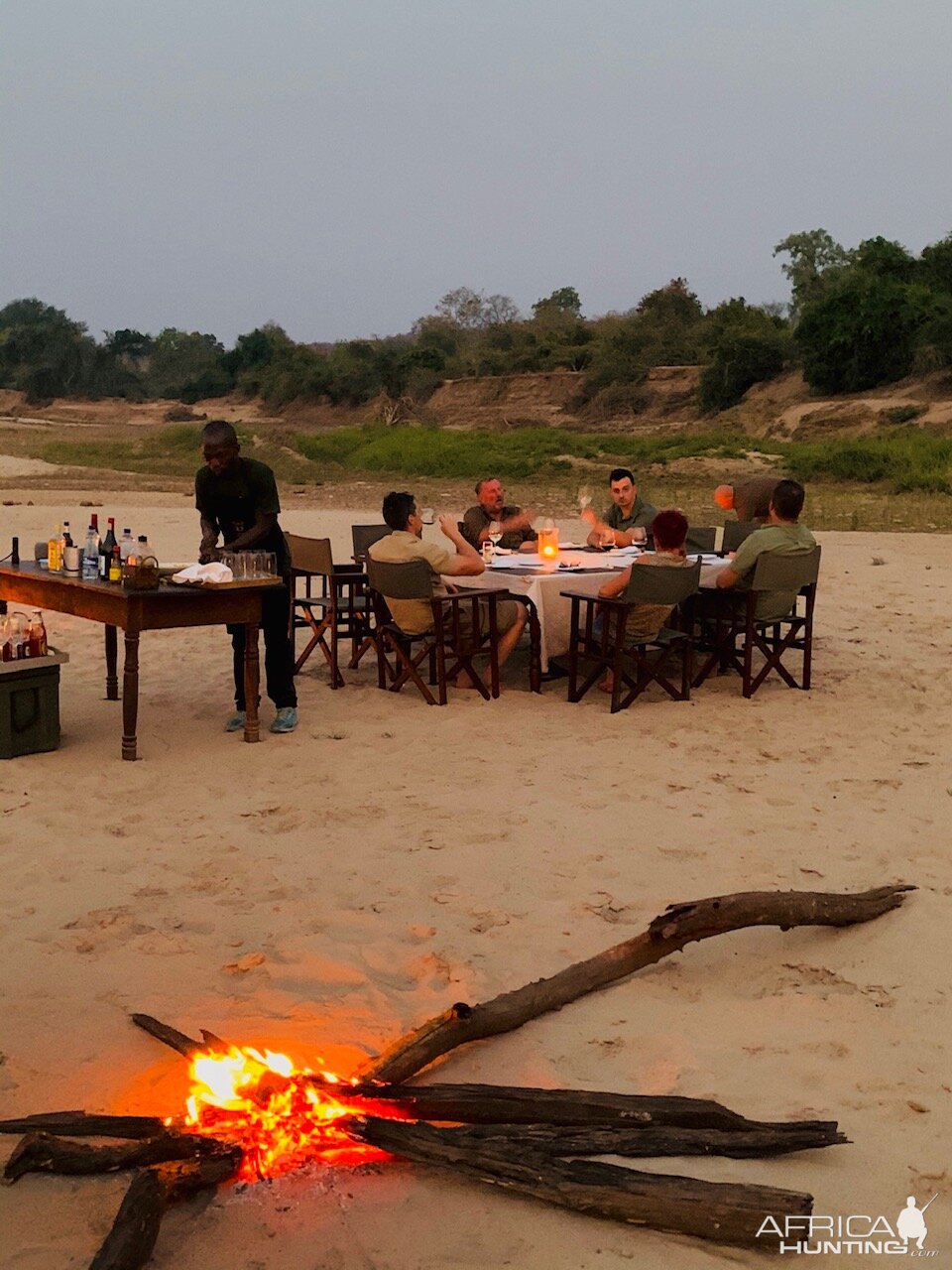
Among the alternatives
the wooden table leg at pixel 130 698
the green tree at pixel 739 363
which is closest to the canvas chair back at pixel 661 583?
the wooden table leg at pixel 130 698

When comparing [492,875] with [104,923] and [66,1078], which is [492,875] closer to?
[104,923]

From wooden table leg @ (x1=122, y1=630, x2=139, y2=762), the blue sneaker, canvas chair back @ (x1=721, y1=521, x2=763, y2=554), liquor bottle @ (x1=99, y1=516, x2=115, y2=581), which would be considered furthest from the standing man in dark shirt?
canvas chair back @ (x1=721, y1=521, x2=763, y2=554)

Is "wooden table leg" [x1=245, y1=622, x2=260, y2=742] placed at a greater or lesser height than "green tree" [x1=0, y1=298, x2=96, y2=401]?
lesser

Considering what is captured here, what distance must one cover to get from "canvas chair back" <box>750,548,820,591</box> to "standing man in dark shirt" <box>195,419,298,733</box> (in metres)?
2.60

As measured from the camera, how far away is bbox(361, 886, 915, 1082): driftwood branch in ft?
10.6

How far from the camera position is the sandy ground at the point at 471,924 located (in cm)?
280

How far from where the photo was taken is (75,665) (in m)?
8.49

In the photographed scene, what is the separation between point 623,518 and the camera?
905 cm

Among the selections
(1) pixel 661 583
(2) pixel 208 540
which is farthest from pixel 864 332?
(2) pixel 208 540

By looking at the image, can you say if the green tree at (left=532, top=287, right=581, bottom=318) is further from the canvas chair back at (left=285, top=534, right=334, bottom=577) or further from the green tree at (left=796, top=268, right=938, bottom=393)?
the canvas chair back at (left=285, top=534, right=334, bottom=577)

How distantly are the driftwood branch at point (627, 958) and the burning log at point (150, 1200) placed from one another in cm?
46

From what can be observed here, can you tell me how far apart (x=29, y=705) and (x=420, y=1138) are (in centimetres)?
404

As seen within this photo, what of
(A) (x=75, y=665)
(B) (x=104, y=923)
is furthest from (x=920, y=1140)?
(A) (x=75, y=665)

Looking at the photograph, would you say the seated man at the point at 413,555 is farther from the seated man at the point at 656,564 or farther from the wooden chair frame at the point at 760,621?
the wooden chair frame at the point at 760,621
